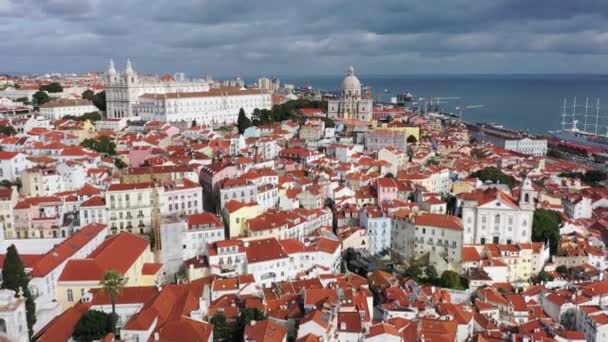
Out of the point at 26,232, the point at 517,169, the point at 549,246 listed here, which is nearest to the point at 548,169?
the point at 517,169

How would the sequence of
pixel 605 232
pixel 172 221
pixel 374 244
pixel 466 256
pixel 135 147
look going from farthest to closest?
1. pixel 135 147
2. pixel 605 232
3. pixel 374 244
4. pixel 466 256
5. pixel 172 221

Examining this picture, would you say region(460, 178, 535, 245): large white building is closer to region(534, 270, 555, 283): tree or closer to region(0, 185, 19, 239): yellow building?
region(534, 270, 555, 283): tree

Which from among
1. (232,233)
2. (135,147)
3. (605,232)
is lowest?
(605,232)

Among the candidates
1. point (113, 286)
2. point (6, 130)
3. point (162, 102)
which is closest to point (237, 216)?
point (113, 286)

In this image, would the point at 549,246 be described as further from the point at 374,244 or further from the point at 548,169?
the point at 548,169

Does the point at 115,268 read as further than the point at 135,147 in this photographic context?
No

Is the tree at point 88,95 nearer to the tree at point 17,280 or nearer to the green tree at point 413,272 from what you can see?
the green tree at point 413,272
